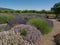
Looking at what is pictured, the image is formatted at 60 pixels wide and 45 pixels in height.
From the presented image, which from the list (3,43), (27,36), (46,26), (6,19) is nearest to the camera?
(3,43)

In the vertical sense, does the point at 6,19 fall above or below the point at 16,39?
below

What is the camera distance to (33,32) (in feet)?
24.5

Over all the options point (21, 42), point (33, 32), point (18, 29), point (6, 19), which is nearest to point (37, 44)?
point (33, 32)

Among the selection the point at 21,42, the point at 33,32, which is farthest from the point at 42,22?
the point at 21,42

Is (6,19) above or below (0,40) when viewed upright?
below

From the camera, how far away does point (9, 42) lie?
12.6 feet

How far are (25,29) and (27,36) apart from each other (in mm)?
355

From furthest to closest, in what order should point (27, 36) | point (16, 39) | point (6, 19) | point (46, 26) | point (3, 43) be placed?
point (6, 19)
point (46, 26)
point (27, 36)
point (16, 39)
point (3, 43)

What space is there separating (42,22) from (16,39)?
736 cm

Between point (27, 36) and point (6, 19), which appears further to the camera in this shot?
point (6, 19)

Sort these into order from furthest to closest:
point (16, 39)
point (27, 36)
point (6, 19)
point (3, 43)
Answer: point (6, 19) < point (27, 36) < point (16, 39) < point (3, 43)

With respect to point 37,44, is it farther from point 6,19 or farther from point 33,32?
point 6,19

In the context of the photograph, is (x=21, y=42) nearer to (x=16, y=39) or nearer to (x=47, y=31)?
(x=16, y=39)

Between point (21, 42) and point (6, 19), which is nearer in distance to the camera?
point (21, 42)
